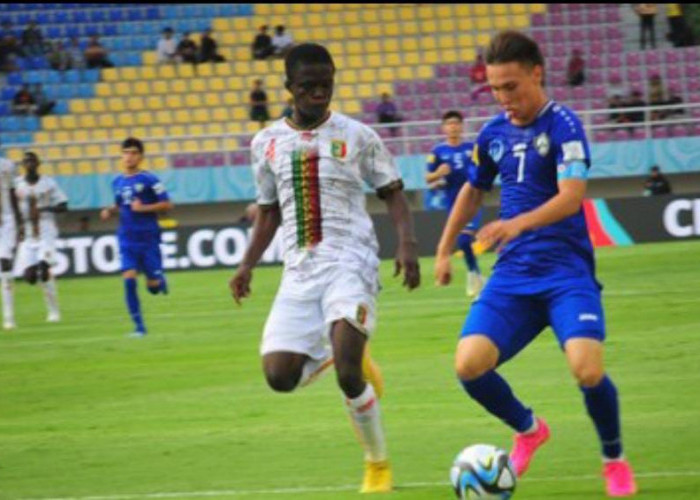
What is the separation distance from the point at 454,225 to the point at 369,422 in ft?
3.92

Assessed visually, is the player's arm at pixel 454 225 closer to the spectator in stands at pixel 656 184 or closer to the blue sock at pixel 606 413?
the blue sock at pixel 606 413

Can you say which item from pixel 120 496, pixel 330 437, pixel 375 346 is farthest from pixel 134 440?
pixel 375 346

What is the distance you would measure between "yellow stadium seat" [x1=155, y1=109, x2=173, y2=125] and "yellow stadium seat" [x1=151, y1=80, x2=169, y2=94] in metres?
0.78

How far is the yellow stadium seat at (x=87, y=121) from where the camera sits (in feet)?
140

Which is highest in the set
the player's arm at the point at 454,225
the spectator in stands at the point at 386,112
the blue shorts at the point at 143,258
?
the player's arm at the point at 454,225

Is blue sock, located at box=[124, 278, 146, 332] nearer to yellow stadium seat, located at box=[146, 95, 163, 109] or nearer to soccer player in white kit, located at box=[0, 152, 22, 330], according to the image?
soccer player in white kit, located at box=[0, 152, 22, 330]

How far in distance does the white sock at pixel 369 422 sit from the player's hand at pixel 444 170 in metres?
14.3

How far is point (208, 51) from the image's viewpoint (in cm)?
4381

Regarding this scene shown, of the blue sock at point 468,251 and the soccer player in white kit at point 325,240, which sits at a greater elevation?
the soccer player in white kit at point 325,240

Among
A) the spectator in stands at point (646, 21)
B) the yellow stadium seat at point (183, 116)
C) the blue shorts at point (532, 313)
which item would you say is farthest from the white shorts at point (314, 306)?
the spectator in stands at point (646, 21)

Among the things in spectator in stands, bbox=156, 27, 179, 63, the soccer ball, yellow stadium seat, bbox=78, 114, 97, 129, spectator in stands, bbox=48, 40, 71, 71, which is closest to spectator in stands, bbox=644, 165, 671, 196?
spectator in stands, bbox=156, 27, 179, 63

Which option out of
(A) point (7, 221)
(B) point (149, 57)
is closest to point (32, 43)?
(B) point (149, 57)

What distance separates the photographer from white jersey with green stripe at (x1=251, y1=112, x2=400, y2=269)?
1041 cm

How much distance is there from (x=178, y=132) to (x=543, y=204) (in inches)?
1290
